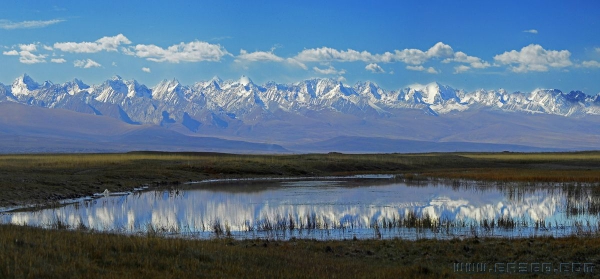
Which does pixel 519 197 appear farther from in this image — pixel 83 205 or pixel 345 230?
pixel 83 205

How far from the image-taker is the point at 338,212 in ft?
122

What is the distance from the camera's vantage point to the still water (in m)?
29.1

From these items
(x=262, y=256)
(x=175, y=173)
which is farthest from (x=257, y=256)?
(x=175, y=173)

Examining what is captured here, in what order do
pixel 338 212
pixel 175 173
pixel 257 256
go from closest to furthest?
pixel 257 256 → pixel 338 212 → pixel 175 173

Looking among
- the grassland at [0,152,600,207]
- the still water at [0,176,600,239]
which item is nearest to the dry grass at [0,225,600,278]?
the still water at [0,176,600,239]

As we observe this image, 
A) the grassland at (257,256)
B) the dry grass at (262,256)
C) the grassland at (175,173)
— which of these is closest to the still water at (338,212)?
the grassland at (175,173)

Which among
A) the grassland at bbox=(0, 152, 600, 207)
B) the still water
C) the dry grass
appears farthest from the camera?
the grassland at bbox=(0, 152, 600, 207)

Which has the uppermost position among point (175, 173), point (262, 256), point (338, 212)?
point (175, 173)

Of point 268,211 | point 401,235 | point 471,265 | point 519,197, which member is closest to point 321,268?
point 471,265

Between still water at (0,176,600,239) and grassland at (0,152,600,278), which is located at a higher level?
grassland at (0,152,600,278)

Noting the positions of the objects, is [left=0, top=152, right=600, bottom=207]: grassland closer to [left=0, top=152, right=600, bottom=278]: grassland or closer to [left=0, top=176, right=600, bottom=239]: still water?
[left=0, top=176, right=600, bottom=239]: still water

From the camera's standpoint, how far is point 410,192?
51.6 meters

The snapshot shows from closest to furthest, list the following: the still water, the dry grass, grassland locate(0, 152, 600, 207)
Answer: the dry grass, the still water, grassland locate(0, 152, 600, 207)

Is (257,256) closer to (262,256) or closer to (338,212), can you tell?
(262,256)
